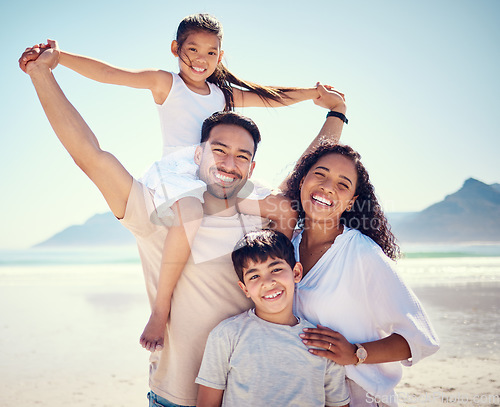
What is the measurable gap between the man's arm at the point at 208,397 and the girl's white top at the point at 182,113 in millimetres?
1948

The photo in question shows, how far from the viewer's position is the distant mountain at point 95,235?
47.4m

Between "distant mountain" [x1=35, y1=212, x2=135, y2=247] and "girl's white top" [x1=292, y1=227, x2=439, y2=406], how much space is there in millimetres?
43899

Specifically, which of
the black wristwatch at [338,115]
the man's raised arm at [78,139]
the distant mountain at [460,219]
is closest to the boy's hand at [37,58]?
the man's raised arm at [78,139]

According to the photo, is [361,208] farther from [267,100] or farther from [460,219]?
[460,219]

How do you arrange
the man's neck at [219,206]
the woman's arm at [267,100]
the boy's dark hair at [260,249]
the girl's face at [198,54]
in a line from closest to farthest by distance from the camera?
the boy's dark hair at [260,249]
the man's neck at [219,206]
the girl's face at [198,54]
the woman's arm at [267,100]

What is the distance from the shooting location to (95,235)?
50.5m

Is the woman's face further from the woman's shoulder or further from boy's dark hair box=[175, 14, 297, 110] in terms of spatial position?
boy's dark hair box=[175, 14, 297, 110]

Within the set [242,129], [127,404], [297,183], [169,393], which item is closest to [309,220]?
[297,183]

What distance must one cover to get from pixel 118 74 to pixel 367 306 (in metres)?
2.31

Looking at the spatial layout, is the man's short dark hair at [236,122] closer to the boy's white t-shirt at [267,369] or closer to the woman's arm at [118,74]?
the woman's arm at [118,74]

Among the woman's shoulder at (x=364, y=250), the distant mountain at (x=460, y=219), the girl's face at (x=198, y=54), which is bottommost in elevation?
the distant mountain at (x=460, y=219)

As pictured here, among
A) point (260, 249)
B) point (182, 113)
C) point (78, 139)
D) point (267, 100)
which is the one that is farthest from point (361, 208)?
point (78, 139)

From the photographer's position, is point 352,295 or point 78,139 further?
point 352,295

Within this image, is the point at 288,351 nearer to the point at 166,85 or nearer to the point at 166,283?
the point at 166,283
